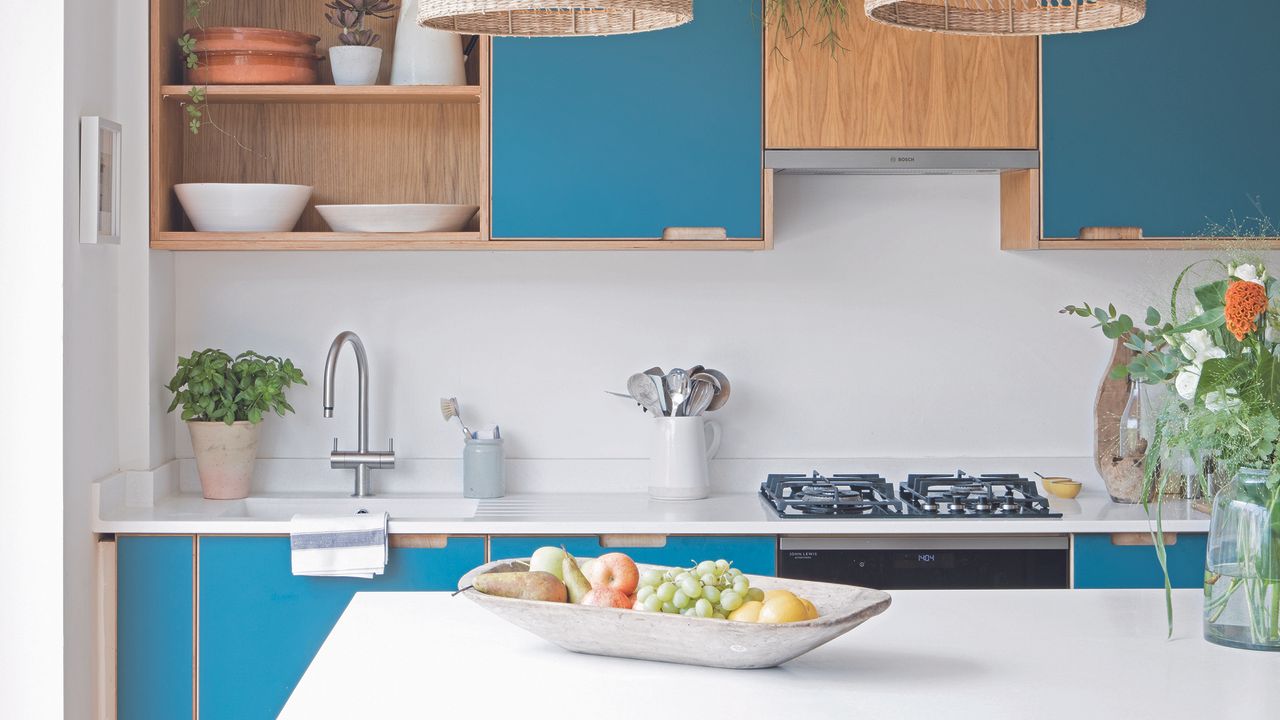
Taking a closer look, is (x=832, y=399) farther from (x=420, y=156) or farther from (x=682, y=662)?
(x=682, y=662)

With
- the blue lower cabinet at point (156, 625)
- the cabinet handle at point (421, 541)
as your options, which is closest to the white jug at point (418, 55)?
the cabinet handle at point (421, 541)

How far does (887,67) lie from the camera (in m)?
3.30

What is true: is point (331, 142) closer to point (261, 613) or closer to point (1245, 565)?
point (261, 613)

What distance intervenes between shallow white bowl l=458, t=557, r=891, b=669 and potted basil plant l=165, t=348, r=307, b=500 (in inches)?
68.8

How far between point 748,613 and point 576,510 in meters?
1.63

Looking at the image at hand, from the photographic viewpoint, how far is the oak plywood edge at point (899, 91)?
130 inches

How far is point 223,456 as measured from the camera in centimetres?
339

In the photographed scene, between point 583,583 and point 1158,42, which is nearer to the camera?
point 583,583

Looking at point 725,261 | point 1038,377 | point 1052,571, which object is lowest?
point 1052,571

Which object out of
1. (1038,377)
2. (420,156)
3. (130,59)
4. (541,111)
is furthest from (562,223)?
(1038,377)

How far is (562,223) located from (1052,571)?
1448 mm

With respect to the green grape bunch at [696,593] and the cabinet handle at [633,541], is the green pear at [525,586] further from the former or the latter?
the cabinet handle at [633,541]

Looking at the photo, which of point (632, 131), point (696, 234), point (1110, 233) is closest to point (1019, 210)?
point (1110, 233)

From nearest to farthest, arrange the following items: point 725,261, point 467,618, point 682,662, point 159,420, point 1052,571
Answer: point 682,662, point 467,618, point 1052,571, point 159,420, point 725,261
